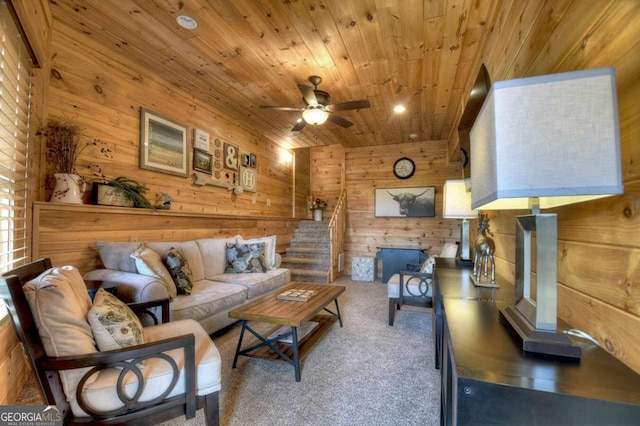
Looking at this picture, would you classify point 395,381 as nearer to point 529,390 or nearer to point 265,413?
point 265,413

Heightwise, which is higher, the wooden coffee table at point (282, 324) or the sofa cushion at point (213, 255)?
the sofa cushion at point (213, 255)

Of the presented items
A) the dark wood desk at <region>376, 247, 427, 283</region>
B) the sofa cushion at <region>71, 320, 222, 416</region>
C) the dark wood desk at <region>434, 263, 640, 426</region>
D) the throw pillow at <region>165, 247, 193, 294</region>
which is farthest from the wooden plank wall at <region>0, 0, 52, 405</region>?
the dark wood desk at <region>376, 247, 427, 283</region>

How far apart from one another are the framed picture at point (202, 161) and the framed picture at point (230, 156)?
0.32 m

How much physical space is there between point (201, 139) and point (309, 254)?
290 centimetres

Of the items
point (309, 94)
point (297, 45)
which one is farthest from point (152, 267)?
point (297, 45)

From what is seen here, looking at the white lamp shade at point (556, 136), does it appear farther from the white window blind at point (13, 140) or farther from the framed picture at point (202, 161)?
the framed picture at point (202, 161)

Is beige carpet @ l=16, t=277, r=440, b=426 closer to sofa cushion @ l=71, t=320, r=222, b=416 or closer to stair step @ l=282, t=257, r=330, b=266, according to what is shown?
sofa cushion @ l=71, t=320, r=222, b=416

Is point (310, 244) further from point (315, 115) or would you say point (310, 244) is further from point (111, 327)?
point (111, 327)

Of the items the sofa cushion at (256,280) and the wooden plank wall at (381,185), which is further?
the wooden plank wall at (381,185)

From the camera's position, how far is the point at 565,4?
3.56 feet

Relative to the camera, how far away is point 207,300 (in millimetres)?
2484

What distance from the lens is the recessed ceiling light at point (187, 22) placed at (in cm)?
219

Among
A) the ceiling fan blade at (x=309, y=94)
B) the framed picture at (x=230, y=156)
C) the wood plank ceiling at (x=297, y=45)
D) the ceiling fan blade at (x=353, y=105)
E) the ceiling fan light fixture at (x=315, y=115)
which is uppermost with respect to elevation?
the wood plank ceiling at (x=297, y=45)

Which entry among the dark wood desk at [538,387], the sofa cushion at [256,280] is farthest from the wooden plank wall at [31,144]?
the dark wood desk at [538,387]
